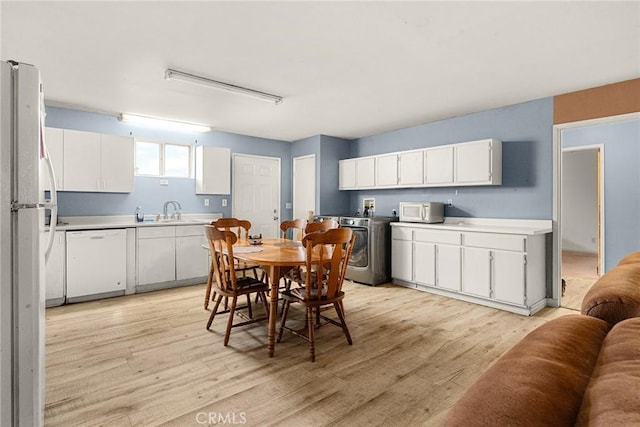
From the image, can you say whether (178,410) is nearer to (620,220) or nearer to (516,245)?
(516,245)

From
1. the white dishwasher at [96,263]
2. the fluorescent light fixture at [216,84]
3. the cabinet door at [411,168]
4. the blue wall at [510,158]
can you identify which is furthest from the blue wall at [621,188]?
the white dishwasher at [96,263]

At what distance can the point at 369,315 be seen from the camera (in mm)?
3566

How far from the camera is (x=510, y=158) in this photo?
420cm

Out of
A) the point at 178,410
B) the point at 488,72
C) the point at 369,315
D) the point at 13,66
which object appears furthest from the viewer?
the point at 369,315

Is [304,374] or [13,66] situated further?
[304,374]

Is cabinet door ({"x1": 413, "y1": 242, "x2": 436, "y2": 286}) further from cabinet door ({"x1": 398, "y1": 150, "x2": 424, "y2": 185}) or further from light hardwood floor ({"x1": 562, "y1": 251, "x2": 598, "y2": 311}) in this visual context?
light hardwood floor ({"x1": 562, "y1": 251, "x2": 598, "y2": 311})

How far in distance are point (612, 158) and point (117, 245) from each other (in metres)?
7.20

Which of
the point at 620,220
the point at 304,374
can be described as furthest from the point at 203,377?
the point at 620,220

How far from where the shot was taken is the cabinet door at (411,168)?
4887 mm

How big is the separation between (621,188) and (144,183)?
7.11 metres

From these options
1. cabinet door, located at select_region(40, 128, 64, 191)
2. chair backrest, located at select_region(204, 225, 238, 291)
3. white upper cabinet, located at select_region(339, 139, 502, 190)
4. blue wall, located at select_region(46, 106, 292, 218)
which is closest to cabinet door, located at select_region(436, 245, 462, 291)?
white upper cabinet, located at select_region(339, 139, 502, 190)

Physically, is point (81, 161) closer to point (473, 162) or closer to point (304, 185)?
point (304, 185)

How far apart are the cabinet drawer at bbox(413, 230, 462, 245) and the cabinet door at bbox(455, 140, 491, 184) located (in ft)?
2.41

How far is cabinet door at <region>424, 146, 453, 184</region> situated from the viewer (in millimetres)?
4535
